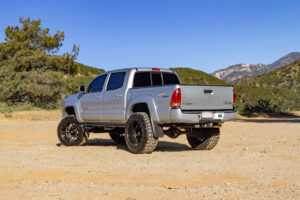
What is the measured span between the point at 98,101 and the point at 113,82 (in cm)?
70

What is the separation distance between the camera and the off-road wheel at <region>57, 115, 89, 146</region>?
11.1 m

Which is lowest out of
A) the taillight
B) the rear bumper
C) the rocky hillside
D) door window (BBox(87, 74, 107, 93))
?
the rear bumper

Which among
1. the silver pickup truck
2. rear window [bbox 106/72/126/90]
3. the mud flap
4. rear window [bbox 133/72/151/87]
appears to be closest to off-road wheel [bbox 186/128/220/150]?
the silver pickup truck

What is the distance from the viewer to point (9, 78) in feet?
95.8

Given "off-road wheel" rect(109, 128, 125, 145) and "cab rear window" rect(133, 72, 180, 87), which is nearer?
"cab rear window" rect(133, 72, 180, 87)

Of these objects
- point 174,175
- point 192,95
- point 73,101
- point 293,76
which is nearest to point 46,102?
point 73,101

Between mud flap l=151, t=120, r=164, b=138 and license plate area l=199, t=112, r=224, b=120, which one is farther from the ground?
license plate area l=199, t=112, r=224, b=120

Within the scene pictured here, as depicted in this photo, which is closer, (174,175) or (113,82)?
(174,175)

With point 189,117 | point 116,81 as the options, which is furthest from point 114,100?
point 189,117

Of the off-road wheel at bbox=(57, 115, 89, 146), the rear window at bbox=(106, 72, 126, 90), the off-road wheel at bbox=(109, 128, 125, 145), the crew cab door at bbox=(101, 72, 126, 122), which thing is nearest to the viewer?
the crew cab door at bbox=(101, 72, 126, 122)

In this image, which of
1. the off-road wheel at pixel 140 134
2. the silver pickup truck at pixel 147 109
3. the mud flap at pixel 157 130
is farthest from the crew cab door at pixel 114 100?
the mud flap at pixel 157 130

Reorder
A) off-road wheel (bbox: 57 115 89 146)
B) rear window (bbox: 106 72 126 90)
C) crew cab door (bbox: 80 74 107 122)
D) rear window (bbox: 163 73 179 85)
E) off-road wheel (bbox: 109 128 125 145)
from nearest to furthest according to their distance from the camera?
rear window (bbox: 106 72 126 90), rear window (bbox: 163 73 179 85), crew cab door (bbox: 80 74 107 122), off-road wheel (bbox: 57 115 89 146), off-road wheel (bbox: 109 128 125 145)

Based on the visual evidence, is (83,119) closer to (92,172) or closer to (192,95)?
(192,95)

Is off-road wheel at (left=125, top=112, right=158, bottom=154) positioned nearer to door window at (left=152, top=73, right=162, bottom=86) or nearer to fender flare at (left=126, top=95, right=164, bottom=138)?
fender flare at (left=126, top=95, right=164, bottom=138)
